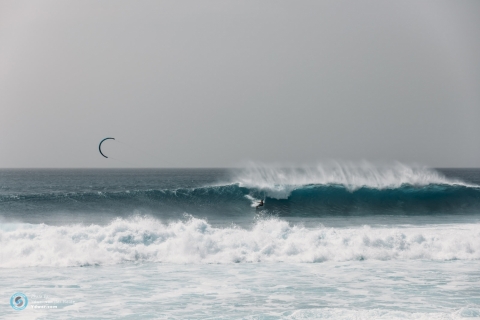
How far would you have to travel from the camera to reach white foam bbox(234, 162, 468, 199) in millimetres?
28078

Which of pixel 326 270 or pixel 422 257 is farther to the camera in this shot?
pixel 422 257

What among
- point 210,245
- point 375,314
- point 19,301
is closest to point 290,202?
point 210,245

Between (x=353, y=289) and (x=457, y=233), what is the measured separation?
25.5ft

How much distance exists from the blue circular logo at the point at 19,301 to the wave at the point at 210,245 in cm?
316

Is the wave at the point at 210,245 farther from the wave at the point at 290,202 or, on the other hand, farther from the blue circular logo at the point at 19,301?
the wave at the point at 290,202

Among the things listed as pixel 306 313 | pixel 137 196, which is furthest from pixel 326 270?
pixel 137 196

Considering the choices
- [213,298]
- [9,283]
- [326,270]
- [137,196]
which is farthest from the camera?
[137,196]

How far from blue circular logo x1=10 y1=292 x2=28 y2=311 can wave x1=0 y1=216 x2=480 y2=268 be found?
3.16 meters

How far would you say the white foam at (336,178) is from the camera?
2808cm

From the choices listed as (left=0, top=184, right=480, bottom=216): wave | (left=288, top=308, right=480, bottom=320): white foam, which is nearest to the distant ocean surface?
(left=288, top=308, right=480, bottom=320): white foam

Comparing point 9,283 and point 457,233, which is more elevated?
point 457,233

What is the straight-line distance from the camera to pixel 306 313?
9023 mm

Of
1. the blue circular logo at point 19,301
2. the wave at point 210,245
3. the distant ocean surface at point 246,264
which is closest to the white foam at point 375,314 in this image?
the distant ocean surface at point 246,264

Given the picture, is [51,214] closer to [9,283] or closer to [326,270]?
[9,283]
